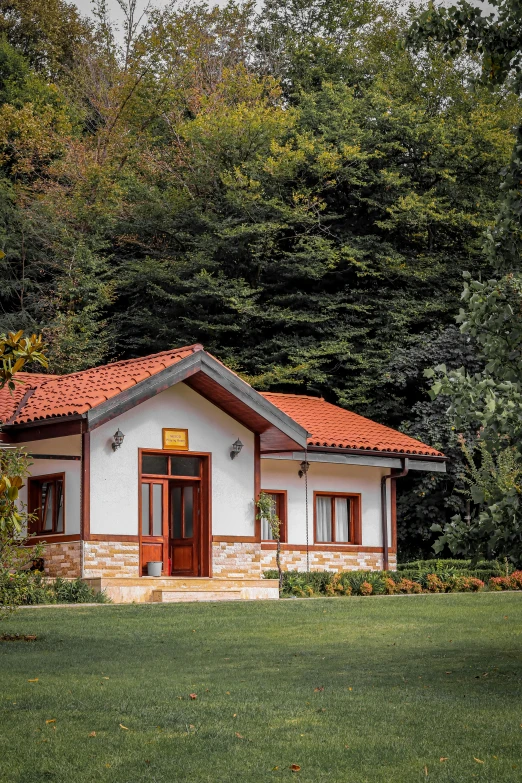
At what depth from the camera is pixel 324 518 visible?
26000 millimetres

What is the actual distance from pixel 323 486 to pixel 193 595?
6.57 m

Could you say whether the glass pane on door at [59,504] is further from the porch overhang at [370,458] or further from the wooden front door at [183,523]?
the porch overhang at [370,458]

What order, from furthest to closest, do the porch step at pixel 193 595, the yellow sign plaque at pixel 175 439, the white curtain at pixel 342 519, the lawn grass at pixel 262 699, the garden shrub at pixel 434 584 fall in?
the white curtain at pixel 342 519 → the garden shrub at pixel 434 584 → the yellow sign plaque at pixel 175 439 → the porch step at pixel 193 595 → the lawn grass at pixel 262 699

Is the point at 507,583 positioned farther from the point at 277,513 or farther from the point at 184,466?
the point at 184,466

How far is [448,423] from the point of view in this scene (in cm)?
3072

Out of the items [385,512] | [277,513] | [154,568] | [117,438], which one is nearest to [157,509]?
[154,568]

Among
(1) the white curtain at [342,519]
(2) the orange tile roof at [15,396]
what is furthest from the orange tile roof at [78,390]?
(1) the white curtain at [342,519]

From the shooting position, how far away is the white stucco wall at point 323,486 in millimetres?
25172

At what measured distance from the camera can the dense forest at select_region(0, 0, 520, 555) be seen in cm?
3369

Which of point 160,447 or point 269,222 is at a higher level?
point 269,222

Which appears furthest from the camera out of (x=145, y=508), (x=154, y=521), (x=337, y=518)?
(x=337, y=518)

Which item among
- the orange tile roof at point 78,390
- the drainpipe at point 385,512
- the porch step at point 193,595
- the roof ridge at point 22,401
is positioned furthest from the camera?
the drainpipe at point 385,512

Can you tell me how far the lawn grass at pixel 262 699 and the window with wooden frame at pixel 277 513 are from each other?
358 inches

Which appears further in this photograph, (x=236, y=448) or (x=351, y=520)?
(x=351, y=520)
